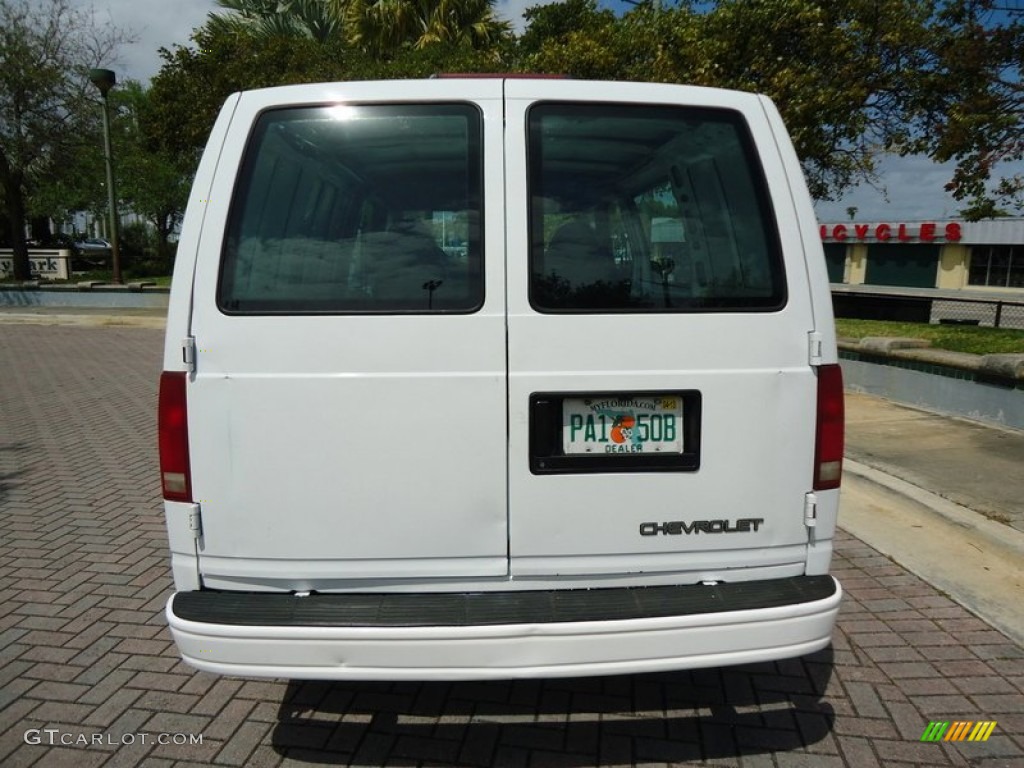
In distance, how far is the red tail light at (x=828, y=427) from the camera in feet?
7.96

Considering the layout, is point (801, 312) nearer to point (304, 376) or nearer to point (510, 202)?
point (510, 202)

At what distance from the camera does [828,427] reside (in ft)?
8.01

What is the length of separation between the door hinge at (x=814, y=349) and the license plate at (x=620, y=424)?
446 mm

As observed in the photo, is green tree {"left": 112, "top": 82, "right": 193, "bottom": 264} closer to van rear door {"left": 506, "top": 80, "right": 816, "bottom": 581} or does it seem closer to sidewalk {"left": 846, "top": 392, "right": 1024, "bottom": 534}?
sidewalk {"left": 846, "top": 392, "right": 1024, "bottom": 534}

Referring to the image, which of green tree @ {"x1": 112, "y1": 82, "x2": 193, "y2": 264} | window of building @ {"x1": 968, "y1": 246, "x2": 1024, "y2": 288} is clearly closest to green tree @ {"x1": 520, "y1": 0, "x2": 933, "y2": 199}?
green tree @ {"x1": 112, "y1": 82, "x2": 193, "y2": 264}

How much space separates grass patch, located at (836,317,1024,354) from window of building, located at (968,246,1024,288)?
3530 cm

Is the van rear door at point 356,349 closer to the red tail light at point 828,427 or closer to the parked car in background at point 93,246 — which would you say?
the red tail light at point 828,427

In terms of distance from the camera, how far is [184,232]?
2371 millimetres

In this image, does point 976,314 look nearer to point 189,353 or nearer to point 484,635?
point 484,635

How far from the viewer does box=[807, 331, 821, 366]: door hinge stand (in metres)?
2.41

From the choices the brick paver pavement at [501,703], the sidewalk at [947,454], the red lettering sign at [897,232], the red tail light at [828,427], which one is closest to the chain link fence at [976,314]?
the sidewalk at [947,454]

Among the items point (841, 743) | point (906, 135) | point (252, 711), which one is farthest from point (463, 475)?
point (906, 135)

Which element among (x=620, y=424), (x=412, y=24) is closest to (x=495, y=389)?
(x=620, y=424)

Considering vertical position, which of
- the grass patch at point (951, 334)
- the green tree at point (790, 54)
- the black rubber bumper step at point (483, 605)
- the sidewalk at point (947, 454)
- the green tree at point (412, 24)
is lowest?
the sidewalk at point (947, 454)
